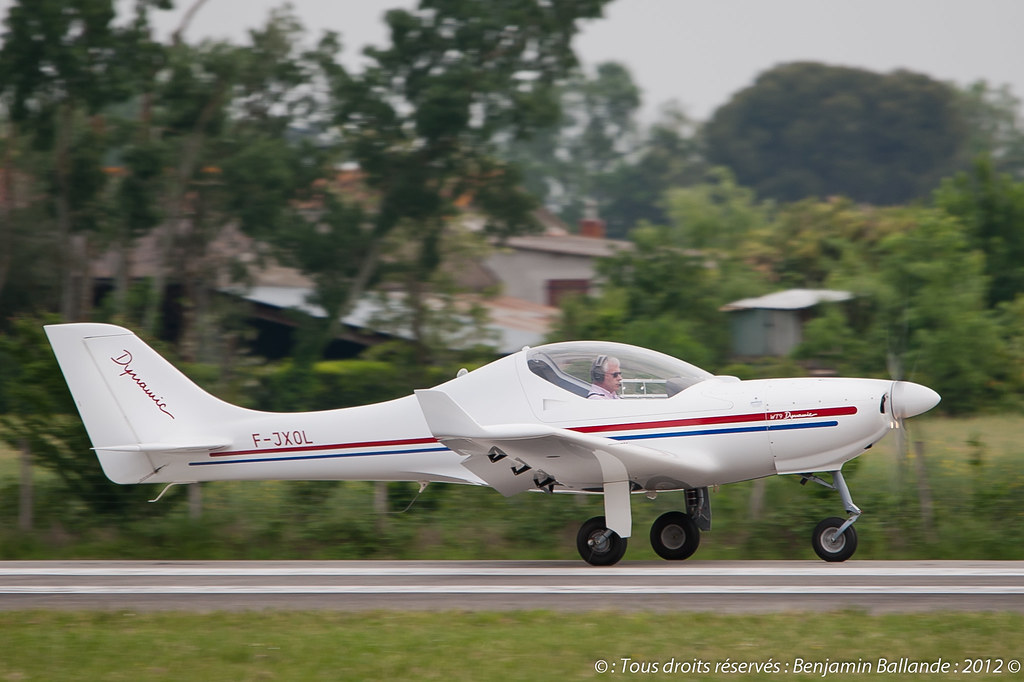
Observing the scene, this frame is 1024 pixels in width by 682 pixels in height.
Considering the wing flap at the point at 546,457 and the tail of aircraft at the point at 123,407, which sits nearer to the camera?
the wing flap at the point at 546,457

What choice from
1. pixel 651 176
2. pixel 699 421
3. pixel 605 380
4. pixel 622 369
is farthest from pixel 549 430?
pixel 651 176

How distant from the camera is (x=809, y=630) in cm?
682

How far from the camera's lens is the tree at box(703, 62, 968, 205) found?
8100cm

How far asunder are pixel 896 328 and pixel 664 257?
5.85 m

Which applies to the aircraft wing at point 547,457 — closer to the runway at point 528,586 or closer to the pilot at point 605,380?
the pilot at point 605,380

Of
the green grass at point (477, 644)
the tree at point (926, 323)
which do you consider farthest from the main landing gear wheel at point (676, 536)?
the tree at point (926, 323)

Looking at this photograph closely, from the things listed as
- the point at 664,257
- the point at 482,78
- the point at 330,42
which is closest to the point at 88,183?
the point at 330,42

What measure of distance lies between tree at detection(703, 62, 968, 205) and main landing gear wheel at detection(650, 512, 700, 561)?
7264 centimetres

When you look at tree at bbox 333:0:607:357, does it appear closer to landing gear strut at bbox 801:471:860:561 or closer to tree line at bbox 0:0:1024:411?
tree line at bbox 0:0:1024:411

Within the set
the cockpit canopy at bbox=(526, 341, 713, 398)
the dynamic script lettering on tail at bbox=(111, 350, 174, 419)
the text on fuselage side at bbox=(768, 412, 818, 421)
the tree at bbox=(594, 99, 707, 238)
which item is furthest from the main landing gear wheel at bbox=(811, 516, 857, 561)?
the tree at bbox=(594, 99, 707, 238)

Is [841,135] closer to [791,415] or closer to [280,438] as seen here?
[791,415]

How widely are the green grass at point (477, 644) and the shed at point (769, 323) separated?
811 inches

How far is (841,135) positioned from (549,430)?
264 feet

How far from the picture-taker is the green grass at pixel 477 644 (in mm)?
6270
